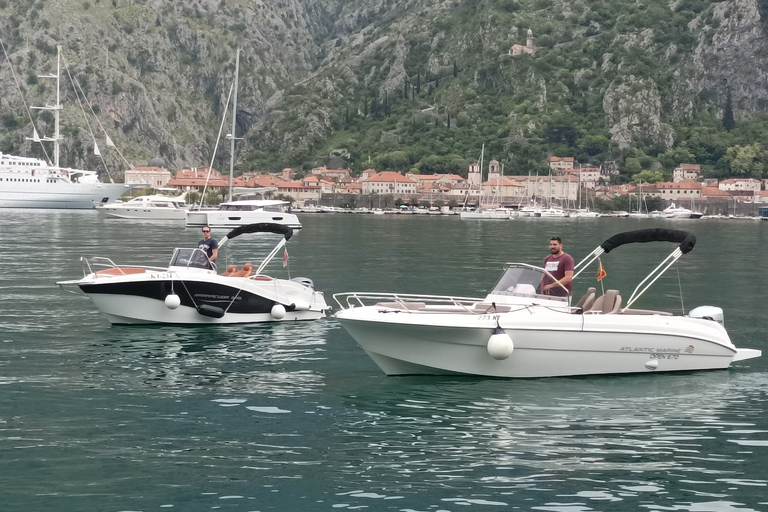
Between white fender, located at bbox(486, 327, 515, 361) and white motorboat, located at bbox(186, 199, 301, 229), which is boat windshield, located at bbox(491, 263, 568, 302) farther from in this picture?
white motorboat, located at bbox(186, 199, 301, 229)

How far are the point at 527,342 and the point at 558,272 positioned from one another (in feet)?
8.64

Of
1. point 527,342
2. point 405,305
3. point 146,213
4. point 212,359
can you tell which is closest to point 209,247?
point 212,359

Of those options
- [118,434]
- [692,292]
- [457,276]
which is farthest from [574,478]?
[457,276]

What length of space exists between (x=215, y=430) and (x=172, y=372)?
515 cm

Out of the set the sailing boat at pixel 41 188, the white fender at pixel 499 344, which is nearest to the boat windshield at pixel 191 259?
the white fender at pixel 499 344

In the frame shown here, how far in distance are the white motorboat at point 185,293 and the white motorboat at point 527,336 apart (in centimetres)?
789

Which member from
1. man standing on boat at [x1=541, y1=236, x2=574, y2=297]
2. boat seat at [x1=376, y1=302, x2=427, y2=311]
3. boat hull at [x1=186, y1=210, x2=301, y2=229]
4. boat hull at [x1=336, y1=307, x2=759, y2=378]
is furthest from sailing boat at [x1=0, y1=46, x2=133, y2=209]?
boat hull at [x1=336, y1=307, x2=759, y2=378]

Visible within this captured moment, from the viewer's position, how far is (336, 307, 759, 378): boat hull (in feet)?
62.4

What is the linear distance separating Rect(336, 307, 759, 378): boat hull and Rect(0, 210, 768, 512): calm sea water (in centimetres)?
32

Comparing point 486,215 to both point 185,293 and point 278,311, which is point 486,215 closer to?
point 278,311

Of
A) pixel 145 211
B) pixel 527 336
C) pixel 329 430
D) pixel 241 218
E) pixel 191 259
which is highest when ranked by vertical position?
pixel 145 211

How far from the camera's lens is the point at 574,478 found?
13.7m

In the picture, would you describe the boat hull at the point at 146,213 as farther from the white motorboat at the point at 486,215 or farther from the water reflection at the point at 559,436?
the water reflection at the point at 559,436

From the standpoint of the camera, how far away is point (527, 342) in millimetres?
19328
